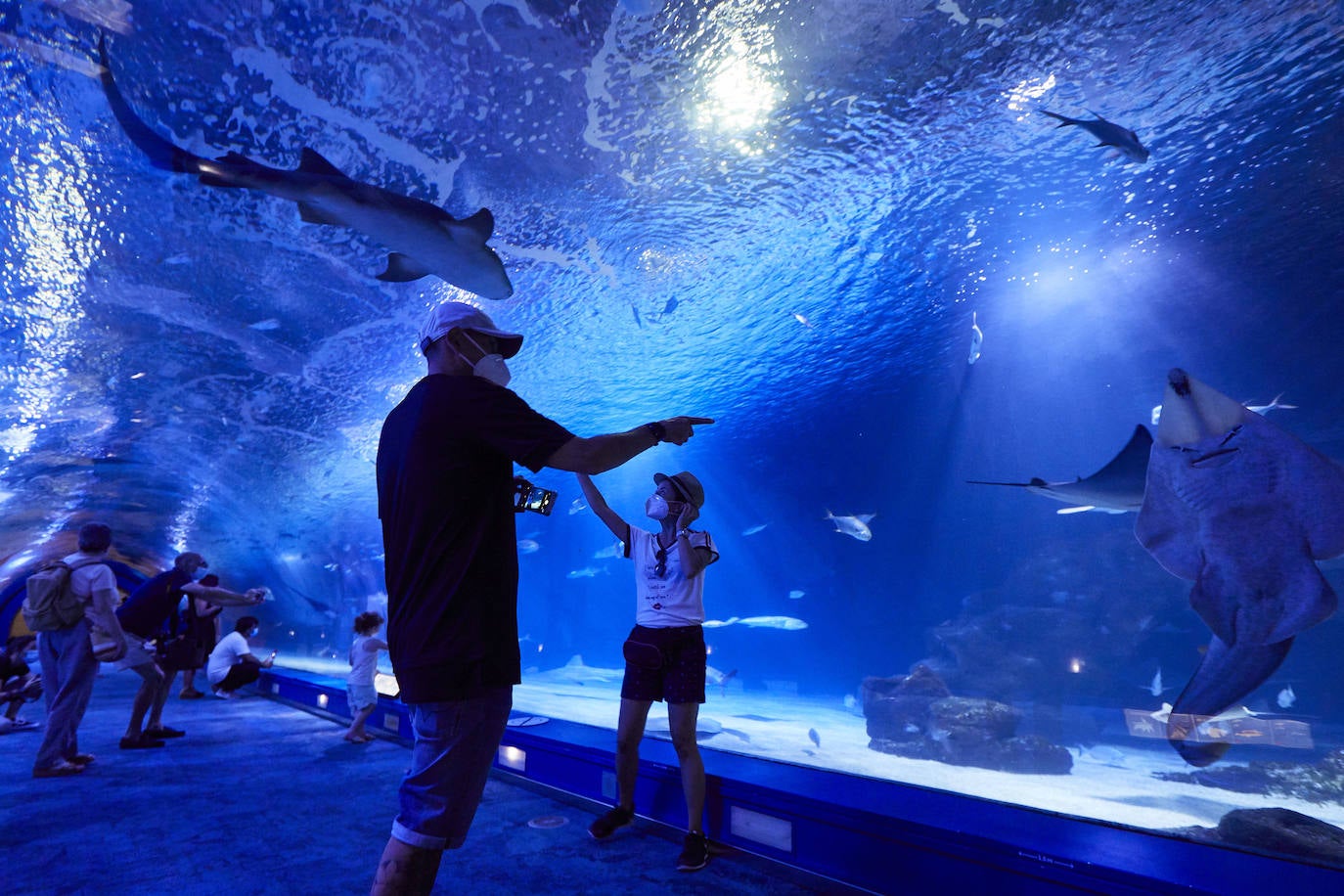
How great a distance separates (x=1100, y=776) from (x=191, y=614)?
44.0ft

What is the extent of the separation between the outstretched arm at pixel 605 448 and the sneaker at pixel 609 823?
2.36m

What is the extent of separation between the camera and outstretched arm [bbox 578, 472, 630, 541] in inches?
119

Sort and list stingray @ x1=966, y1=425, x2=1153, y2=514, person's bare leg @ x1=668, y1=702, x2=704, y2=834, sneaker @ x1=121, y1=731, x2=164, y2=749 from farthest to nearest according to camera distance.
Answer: sneaker @ x1=121, y1=731, x2=164, y2=749 → stingray @ x1=966, y1=425, x2=1153, y2=514 → person's bare leg @ x1=668, y1=702, x2=704, y2=834

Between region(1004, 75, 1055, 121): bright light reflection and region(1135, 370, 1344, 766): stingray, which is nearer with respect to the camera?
region(1135, 370, 1344, 766): stingray

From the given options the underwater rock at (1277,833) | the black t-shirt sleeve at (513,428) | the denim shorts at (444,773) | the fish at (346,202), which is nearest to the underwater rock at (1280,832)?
the underwater rock at (1277,833)

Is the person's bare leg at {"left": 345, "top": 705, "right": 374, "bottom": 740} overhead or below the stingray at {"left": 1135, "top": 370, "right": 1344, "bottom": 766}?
below

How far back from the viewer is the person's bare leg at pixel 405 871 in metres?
1.46

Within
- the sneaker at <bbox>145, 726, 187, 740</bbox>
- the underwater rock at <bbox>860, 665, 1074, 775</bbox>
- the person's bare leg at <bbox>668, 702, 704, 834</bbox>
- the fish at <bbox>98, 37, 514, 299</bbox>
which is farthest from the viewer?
the underwater rock at <bbox>860, 665, 1074, 775</bbox>

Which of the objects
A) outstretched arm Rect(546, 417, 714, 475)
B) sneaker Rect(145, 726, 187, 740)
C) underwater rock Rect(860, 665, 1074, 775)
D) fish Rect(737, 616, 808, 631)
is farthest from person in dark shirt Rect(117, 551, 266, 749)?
fish Rect(737, 616, 808, 631)

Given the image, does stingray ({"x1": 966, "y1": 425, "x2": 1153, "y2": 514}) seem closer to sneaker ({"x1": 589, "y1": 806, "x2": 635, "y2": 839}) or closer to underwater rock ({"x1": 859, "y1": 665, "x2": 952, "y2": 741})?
sneaker ({"x1": 589, "y1": 806, "x2": 635, "y2": 839})

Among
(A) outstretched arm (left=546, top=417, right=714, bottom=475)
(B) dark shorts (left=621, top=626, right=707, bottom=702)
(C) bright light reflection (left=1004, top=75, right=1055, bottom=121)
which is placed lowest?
(B) dark shorts (left=621, top=626, right=707, bottom=702)

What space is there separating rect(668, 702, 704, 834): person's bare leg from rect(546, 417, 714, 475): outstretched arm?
166 centimetres

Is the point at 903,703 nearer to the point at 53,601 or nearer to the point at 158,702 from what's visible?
the point at 158,702

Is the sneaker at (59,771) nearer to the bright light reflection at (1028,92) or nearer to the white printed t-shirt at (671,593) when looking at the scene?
the white printed t-shirt at (671,593)
